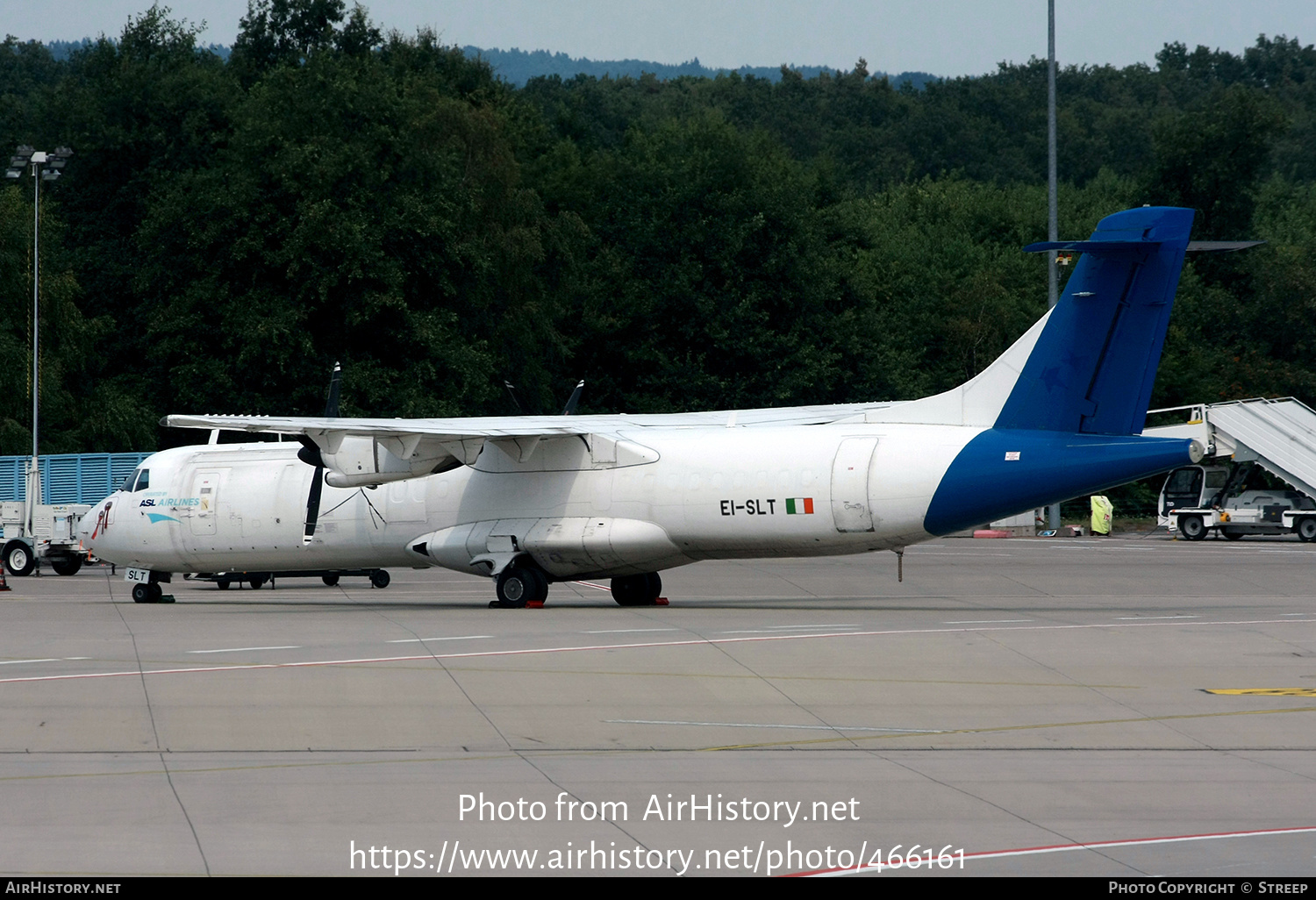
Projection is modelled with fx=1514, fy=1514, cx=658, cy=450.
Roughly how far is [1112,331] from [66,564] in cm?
2660

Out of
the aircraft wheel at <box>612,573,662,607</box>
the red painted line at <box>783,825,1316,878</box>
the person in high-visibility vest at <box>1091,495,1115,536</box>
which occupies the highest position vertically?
the red painted line at <box>783,825,1316,878</box>

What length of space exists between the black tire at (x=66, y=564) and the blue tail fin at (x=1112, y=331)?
82.8ft

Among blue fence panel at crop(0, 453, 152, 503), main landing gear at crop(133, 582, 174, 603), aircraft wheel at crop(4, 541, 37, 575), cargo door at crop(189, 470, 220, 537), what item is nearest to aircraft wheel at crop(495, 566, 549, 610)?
cargo door at crop(189, 470, 220, 537)

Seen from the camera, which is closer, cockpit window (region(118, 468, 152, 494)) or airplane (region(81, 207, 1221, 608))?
airplane (region(81, 207, 1221, 608))

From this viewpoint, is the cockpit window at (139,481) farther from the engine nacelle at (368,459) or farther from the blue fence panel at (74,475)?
the blue fence panel at (74,475)

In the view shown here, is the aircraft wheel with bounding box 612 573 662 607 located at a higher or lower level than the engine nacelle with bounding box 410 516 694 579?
lower

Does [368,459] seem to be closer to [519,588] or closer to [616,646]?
[519,588]

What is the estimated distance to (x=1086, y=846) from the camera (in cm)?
830

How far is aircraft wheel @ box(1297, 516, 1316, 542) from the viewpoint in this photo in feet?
147

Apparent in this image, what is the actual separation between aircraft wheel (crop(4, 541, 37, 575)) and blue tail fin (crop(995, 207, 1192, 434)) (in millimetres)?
25591

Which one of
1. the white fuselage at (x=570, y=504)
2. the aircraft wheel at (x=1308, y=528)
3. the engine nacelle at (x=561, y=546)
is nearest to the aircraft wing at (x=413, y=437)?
the white fuselage at (x=570, y=504)

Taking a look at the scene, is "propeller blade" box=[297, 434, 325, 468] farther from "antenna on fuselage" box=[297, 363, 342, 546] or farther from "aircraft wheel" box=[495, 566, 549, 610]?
"aircraft wheel" box=[495, 566, 549, 610]
